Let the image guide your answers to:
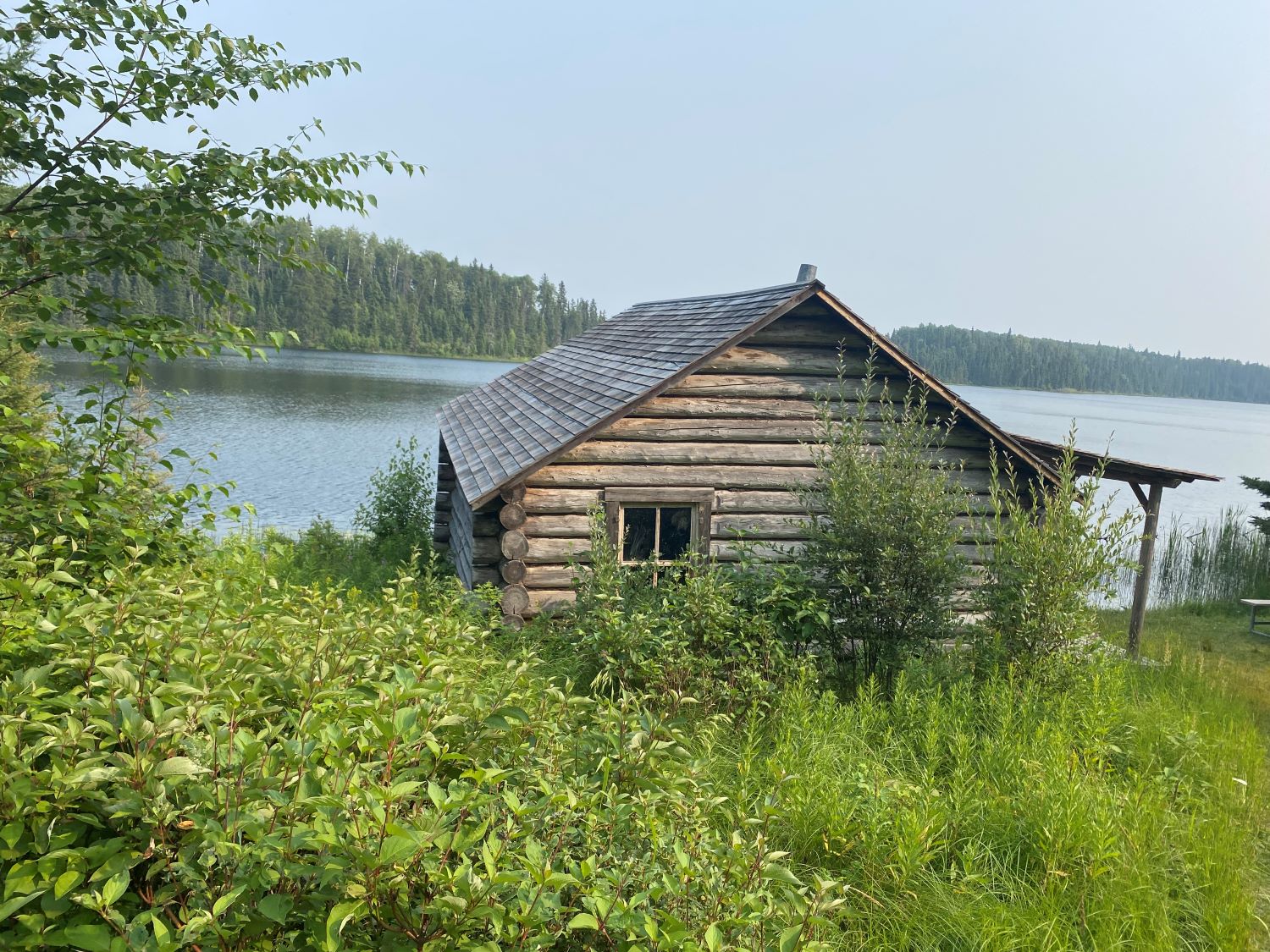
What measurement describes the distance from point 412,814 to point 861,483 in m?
6.28

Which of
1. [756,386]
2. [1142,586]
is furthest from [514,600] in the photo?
[1142,586]

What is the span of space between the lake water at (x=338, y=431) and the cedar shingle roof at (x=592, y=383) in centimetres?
314

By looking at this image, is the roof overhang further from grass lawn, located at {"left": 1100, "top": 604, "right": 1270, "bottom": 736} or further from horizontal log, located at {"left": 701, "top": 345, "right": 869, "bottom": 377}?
horizontal log, located at {"left": 701, "top": 345, "right": 869, "bottom": 377}

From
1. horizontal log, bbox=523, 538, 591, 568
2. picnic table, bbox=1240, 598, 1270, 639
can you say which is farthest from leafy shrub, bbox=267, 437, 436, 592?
picnic table, bbox=1240, 598, 1270, 639

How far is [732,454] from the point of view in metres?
9.80

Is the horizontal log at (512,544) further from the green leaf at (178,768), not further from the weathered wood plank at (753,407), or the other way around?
the green leaf at (178,768)

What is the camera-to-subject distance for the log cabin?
30.5 feet

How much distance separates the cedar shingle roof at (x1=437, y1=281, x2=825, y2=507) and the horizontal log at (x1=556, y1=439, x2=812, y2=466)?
1.16 ft

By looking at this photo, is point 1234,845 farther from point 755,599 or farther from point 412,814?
point 412,814

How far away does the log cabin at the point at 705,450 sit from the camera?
930 centimetres

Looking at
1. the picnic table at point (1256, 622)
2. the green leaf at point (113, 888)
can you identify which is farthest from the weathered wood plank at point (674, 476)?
the picnic table at point (1256, 622)

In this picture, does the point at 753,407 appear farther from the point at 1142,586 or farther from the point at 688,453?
the point at 1142,586

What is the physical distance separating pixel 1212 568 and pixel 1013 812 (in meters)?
15.7

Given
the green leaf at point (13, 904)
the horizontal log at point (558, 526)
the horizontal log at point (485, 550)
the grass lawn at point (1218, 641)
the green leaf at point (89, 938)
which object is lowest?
the grass lawn at point (1218, 641)
